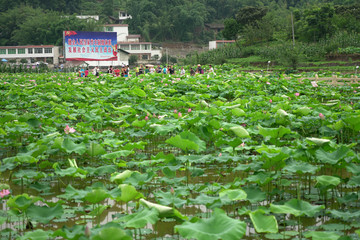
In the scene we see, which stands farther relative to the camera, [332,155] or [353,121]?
[353,121]

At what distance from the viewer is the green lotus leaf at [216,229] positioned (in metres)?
1.86

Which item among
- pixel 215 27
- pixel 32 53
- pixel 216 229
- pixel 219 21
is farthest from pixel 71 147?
pixel 219 21

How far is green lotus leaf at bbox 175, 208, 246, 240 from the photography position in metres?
1.86

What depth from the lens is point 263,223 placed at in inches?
86.9

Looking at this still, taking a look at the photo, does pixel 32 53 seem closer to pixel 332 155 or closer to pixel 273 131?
pixel 273 131

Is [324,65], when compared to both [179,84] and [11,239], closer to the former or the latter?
[179,84]

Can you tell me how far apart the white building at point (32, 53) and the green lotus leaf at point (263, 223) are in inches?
1711

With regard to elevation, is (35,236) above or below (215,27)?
below

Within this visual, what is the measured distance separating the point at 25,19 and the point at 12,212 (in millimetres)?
52480

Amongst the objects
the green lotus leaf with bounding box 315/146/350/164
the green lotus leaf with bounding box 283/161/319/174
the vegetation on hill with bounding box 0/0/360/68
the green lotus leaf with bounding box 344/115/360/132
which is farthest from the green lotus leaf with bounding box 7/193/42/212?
the vegetation on hill with bounding box 0/0/360/68

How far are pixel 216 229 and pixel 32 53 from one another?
147 ft

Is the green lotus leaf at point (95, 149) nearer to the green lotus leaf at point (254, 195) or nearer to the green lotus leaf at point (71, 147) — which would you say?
the green lotus leaf at point (71, 147)

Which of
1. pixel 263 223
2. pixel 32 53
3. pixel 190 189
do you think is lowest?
pixel 190 189

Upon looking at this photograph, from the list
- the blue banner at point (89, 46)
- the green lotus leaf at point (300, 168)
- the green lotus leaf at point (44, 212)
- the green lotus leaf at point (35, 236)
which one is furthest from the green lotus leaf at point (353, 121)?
the blue banner at point (89, 46)
